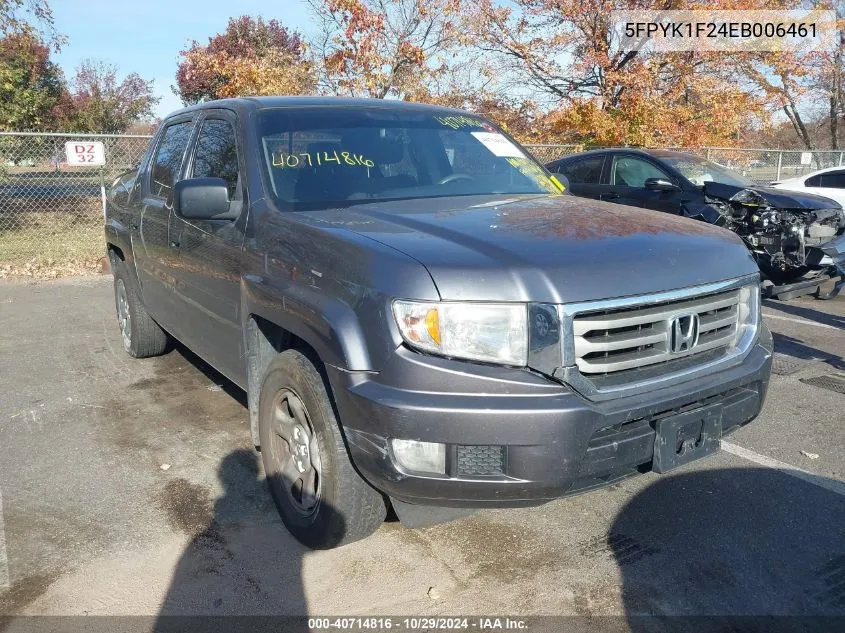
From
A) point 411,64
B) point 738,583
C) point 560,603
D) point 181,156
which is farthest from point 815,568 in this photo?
point 411,64

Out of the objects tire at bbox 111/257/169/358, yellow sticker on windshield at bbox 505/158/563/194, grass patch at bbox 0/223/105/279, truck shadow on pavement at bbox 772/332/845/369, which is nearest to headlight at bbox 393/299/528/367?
yellow sticker on windshield at bbox 505/158/563/194

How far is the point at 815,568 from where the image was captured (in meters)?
3.08

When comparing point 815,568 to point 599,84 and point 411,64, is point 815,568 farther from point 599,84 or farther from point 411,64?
point 599,84

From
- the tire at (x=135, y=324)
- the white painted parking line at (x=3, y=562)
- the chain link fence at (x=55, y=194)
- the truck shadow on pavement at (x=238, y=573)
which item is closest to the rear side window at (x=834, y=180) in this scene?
the chain link fence at (x=55, y=194)

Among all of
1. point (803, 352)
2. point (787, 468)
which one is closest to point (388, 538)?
point (787, 468)

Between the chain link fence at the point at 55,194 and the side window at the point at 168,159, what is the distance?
6731 mm

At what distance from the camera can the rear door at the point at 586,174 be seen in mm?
10000

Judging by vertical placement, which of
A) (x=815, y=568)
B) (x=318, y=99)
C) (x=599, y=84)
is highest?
(x=599, y=84)

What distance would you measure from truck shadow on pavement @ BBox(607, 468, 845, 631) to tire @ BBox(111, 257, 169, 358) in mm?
4019

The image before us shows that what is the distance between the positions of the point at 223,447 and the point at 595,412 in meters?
2.61

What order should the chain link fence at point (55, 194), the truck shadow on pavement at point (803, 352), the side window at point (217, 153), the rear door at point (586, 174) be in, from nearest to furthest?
the side window at point (217, 153), the truck shadow on pavement at point (803, 352), the rear door at point (586, 174), the chain link fence at point (55, 194)

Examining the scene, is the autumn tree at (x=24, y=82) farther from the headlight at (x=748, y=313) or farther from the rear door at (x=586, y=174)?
the headlight at (x=748, y=313)

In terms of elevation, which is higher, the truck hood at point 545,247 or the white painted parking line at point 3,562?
the truck hood at point 545,247

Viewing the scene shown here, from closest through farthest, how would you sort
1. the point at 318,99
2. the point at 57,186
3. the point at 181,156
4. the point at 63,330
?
the point at 318,99, the point at 181,156, the point at 63,330, the point at 57,186
